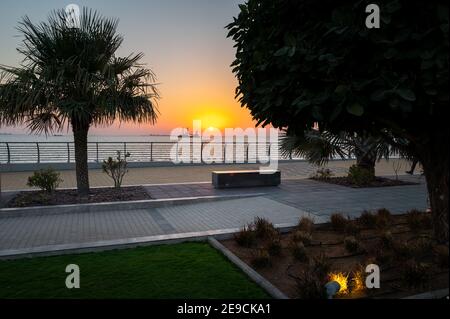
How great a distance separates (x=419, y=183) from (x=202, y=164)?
11.4 m

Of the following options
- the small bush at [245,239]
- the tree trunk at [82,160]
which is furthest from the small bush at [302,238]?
the tree trunk at [82,160]

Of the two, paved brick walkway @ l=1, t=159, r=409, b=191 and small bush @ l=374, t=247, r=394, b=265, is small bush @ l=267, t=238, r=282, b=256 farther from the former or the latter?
paved brick walkway @ l=1, t=159, r=409, b=191

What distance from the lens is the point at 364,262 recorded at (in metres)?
4.75

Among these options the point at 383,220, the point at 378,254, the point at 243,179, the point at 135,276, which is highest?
the point at 243,179

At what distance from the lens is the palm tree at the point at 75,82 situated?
8.56 m

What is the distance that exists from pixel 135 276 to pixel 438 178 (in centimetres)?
439

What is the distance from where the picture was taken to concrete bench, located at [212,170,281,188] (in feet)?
38.7

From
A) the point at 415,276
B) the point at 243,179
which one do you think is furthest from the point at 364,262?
the point at 243,179

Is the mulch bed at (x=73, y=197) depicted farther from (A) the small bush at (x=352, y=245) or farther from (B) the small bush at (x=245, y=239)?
(A) the small bush at (x=352, y=245)

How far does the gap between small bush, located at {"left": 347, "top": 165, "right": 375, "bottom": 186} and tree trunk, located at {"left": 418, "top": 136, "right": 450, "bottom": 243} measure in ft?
24.0

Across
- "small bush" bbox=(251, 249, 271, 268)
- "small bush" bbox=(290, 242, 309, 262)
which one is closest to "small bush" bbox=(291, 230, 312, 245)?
"small bush" bbox=(290, 242, 309, 262)

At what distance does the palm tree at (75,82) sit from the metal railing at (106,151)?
6890mm

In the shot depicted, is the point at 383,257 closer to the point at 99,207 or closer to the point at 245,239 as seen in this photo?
the point at 245,239
